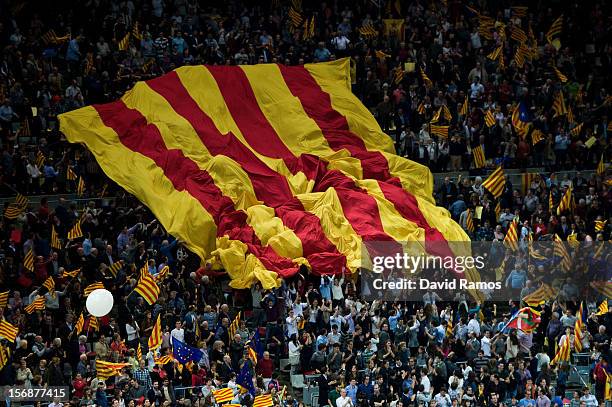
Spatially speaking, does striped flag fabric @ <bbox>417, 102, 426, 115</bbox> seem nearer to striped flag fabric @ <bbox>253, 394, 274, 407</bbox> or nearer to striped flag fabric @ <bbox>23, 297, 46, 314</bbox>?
striped flag fabric @ <bbox>23, 297, 46, 314</bbox>

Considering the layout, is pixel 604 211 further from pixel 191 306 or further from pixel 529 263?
pixel 191 306

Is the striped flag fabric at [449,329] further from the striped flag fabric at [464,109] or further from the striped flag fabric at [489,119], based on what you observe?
the striped flag fabric at [464,109]

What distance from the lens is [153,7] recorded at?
127 ft

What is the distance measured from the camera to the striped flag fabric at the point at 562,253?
31875 mm

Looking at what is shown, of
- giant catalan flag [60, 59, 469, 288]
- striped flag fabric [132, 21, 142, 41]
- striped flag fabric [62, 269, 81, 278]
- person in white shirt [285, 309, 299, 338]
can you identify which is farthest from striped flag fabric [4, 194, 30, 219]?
person in white shirt [285, 309, 299, 338]

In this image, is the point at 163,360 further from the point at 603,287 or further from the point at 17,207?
the point at 603,287

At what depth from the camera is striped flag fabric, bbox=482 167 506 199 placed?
113 feet

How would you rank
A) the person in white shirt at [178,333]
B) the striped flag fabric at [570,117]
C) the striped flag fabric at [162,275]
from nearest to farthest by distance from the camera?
the person in white shirt at [178,333] < the striped flag fabric at [162,275] < the striped flag fabric at [570,117]

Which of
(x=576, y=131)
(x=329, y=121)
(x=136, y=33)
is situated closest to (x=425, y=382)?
(x=329, y=121)

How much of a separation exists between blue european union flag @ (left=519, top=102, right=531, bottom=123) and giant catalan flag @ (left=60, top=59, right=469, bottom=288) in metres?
3.26

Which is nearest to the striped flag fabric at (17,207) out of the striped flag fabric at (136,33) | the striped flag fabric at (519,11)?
the striped flag fabric at (136,33)

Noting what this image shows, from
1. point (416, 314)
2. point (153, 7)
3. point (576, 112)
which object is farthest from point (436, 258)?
point (153, 7)

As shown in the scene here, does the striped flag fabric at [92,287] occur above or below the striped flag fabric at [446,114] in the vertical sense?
below

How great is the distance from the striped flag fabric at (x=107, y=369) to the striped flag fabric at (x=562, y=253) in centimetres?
899
